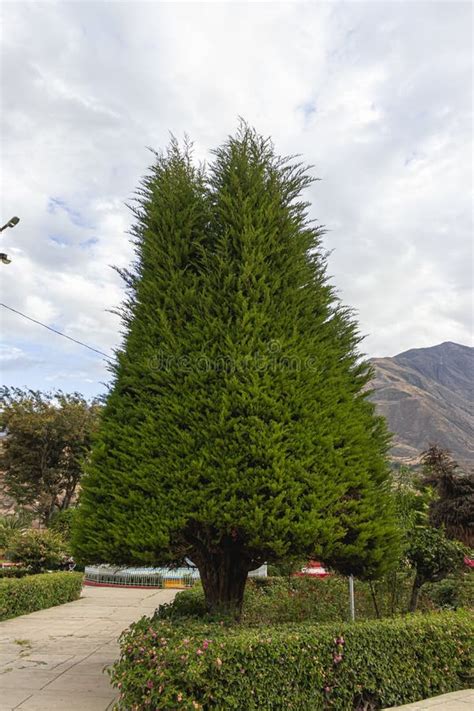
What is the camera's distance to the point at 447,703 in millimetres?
4805

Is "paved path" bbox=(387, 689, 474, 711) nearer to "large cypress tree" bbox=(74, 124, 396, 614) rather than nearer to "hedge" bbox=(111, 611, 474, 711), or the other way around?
"hedge" bbox=(111, 611, 474, 711)

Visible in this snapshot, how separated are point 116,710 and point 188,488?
83.0 inches

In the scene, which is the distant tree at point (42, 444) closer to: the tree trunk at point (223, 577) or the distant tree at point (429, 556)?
the distant tree at point (429, 556)

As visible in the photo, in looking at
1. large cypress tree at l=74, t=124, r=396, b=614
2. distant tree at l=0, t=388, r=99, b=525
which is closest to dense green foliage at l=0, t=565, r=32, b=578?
distant tree at l=0, t=388, r=99, b=525

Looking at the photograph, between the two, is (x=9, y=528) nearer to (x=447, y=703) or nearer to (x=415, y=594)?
(x=415, y=594)

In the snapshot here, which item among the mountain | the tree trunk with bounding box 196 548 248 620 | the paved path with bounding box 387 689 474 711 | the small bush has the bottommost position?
the paved path with bounding box 387 689 474 711

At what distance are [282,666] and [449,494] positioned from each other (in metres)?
6.62

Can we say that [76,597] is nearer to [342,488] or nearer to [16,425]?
[16,425]

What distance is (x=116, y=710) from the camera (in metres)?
4.47

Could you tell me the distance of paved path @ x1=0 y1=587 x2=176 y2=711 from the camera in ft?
17.7

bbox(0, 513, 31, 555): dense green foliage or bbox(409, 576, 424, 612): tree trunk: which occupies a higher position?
bbox(0, 513, 31, 555): dense green foliage

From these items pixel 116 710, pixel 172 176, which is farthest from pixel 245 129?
pixel 116 710

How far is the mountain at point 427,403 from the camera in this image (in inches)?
4031

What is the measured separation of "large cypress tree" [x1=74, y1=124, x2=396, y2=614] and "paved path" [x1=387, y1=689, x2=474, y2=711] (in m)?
1.27
